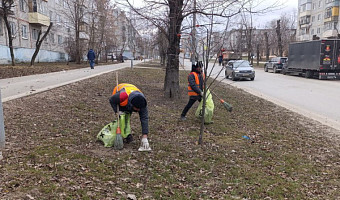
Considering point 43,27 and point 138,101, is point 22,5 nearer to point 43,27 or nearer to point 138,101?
point 43,27

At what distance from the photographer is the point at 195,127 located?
21.5ft

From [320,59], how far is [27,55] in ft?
93.3

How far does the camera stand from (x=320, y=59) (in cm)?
2031

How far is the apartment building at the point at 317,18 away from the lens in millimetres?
51188

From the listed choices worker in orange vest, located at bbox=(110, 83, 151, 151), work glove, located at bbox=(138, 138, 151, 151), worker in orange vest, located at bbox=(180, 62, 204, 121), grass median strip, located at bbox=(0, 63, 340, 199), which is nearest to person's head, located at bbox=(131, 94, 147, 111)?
worker in orange vest, located at bbox=(110, 83, 151, 151)

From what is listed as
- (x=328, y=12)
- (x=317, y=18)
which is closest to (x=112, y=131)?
(x=328, y=12)

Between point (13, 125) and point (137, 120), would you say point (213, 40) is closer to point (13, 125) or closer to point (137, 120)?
point (137, 120)

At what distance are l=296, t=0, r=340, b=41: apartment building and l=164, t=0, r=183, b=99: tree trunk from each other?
4978 cm

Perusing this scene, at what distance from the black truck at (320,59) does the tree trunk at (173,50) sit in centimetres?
1553

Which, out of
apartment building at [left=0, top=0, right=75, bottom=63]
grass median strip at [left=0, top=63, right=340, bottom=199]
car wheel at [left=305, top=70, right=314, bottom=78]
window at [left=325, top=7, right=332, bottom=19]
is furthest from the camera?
window at [left=325, top=7, right=332, bottom=19]

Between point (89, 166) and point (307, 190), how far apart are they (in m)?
3.04

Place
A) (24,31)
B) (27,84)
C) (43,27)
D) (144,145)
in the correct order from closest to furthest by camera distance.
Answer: (144,145)
(27,84)
(24,31)
(43,27)

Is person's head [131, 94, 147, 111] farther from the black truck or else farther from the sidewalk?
the black truck

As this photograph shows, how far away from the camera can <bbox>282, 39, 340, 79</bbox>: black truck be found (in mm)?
20250
